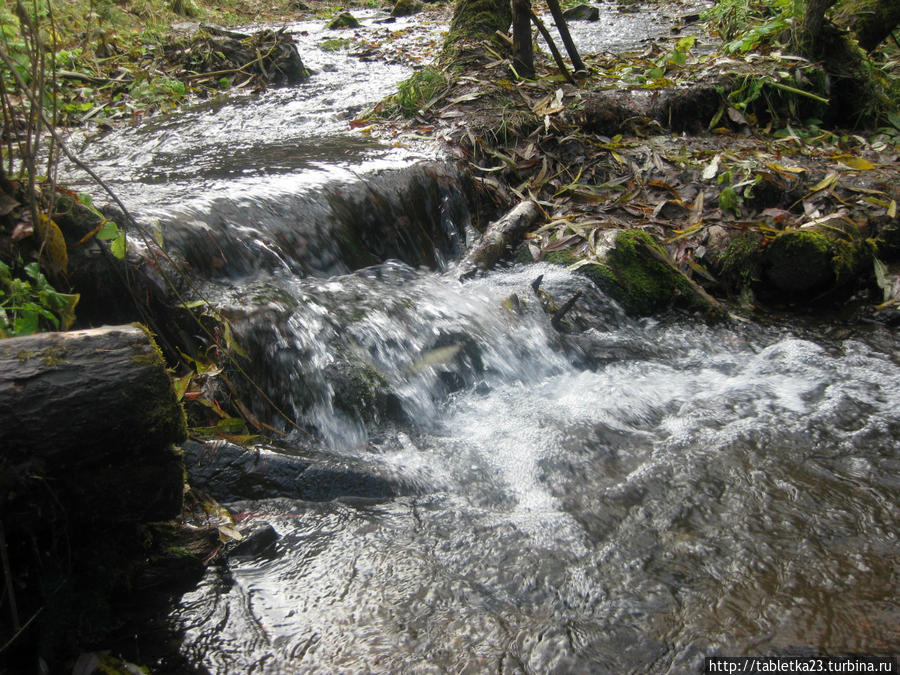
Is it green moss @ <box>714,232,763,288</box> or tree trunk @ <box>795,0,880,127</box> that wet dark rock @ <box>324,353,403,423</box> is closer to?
green moss @ <box>714,232,763,288</box>

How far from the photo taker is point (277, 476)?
2.39 meters

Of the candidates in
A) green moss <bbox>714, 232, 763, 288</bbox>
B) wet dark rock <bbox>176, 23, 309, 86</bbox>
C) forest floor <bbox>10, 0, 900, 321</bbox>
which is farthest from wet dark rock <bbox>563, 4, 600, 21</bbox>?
green moss <bbox>714, 232, 763, 288</bbox>

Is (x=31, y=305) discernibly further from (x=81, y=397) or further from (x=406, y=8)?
(x=406, y=8)

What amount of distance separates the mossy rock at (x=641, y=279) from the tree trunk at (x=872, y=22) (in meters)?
4.41

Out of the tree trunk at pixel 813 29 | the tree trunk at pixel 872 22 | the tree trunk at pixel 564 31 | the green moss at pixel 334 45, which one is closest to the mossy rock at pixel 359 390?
the tree trunk at pixel 564 31

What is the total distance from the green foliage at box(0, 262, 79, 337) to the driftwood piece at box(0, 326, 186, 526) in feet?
2.27

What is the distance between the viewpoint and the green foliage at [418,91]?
611 cm

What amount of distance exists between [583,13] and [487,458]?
1168 centimetres

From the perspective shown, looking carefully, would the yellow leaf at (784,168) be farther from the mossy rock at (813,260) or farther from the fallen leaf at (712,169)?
the mossy rock at (813,260)

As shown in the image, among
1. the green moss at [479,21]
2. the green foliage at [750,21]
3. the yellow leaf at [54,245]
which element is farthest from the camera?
the green moss at [479,21]

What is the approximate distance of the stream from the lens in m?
1.86

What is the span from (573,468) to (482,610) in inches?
37.8

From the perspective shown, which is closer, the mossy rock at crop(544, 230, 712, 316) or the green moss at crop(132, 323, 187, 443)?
the green moss at crop(132, 323, 187, 443)

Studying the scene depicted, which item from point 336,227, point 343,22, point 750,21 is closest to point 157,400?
point 336,227
